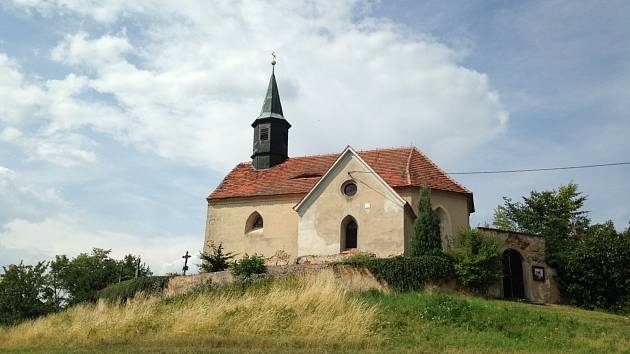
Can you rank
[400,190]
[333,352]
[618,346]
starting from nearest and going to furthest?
[333,352]
[618,346]
[400,190]

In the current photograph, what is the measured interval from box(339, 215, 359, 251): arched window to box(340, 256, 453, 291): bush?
5157 mm

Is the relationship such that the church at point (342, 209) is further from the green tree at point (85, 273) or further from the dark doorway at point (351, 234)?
the green tree at point (85, 273)

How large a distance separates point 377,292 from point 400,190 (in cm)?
983

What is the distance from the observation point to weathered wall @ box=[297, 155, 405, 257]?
2941cm

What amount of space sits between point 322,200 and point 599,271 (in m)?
13.8

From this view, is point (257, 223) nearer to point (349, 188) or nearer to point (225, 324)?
point (349, 188)

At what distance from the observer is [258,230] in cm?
3512

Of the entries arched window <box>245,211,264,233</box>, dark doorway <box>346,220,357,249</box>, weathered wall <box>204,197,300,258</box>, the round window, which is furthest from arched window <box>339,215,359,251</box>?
arched window <box>245,211,264,233</box>

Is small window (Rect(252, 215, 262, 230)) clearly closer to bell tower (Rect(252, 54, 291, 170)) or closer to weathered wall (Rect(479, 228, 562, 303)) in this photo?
bell tower (Rect(252, 54, 291, 170))

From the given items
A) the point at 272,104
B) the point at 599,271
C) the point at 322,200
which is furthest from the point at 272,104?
the point at 599,271

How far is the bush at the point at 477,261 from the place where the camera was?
83.1 feet

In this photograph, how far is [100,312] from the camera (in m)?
21.5

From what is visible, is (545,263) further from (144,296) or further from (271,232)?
(144,296)

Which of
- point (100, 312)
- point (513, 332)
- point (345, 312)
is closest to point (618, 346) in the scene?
point (513, 332)
